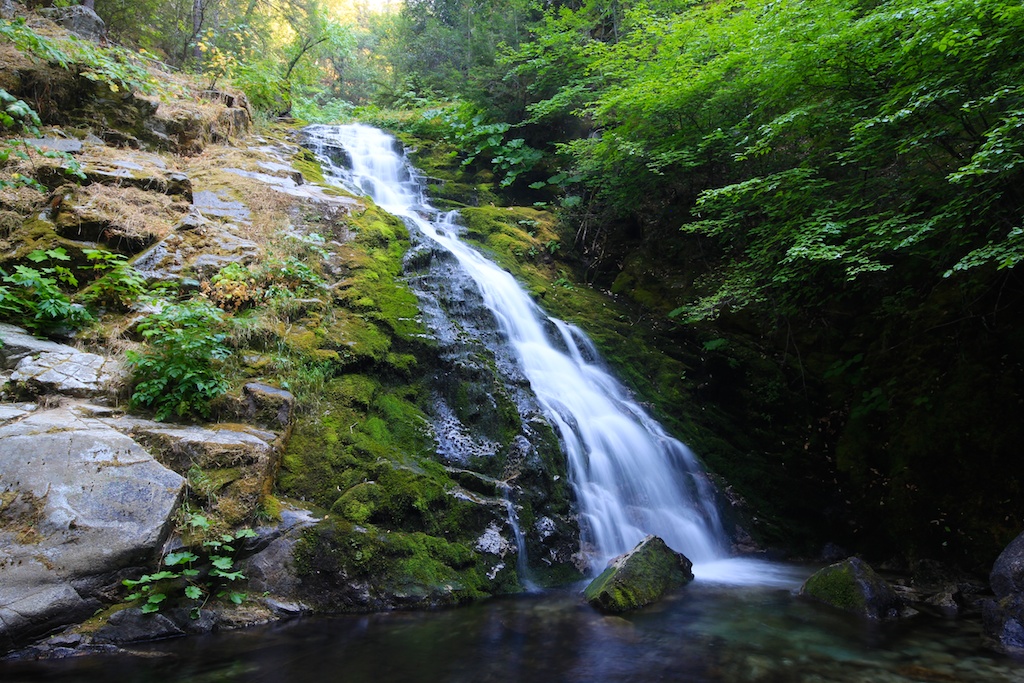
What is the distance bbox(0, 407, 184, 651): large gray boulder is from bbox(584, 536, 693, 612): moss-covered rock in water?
354cm

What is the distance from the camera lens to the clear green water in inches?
134

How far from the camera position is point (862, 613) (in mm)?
4680

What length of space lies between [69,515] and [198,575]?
949 millimetres

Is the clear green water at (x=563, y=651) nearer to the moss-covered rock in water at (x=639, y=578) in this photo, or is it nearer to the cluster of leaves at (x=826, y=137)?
the moss-covered rock in water at (x=639, y=578)

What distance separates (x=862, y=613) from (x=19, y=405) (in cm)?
725

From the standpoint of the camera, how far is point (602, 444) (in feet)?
22.4

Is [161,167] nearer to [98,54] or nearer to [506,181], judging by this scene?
[98,54]

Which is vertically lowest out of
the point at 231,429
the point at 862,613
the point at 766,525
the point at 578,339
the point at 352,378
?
the point at 862,613

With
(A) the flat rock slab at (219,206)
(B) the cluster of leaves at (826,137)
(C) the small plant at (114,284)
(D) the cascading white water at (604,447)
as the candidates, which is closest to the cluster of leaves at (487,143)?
(B) the cluster of leaves at (826,137)

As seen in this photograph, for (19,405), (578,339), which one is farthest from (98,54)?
(578,339)

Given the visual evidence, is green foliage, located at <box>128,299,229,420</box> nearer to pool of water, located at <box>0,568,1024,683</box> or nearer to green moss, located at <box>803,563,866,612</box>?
pool of water, located at <box>0,568,1024,683</box>

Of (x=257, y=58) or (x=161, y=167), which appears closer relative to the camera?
(x=161, y=167)

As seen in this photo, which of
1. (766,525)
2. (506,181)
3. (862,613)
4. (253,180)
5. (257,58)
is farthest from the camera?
(257,58)

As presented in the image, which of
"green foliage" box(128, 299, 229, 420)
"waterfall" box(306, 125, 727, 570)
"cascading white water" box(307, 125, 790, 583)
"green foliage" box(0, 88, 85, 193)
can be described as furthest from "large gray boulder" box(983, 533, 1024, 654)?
"green foliage" box(0, 88, 85, 193)
